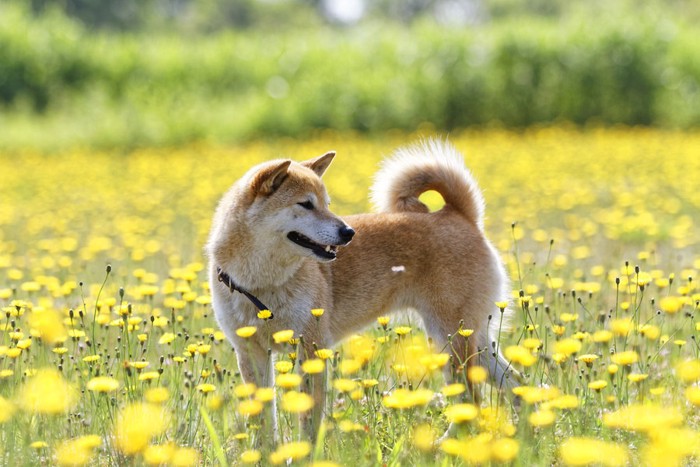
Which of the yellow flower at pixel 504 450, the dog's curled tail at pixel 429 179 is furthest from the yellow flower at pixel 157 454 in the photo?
the dog's curled tail at pixel 429 179

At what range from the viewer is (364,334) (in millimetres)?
4754

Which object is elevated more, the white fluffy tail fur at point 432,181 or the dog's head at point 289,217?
the white fluffy tail fur at point 432,181

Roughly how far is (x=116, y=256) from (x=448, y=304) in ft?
12.3

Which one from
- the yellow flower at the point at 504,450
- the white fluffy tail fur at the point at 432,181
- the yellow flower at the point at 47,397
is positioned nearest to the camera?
the yellow flower at the point at 504,450

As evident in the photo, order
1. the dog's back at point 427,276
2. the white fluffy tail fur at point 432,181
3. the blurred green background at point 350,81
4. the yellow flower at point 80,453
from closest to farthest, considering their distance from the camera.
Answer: the yellow flower at point 80,453 → the dog's back at point 427,276 → the white fluffy tail fur at point 432,181 → the blurred green background at point 350,81

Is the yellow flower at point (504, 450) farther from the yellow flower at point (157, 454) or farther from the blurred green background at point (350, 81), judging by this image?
the blurred green background at point (350, 81)

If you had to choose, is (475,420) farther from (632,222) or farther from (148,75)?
(148,75)

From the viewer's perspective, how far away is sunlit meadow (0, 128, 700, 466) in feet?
8.63

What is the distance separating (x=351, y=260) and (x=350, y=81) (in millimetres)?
12287

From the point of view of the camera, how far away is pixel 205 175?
37.1ft

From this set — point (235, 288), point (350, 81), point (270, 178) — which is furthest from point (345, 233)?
point (350, 81)

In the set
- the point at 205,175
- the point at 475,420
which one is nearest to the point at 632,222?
the point at 475,420

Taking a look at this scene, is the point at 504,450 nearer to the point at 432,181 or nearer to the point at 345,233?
the point at 345,233

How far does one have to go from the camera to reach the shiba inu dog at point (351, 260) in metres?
3.55
